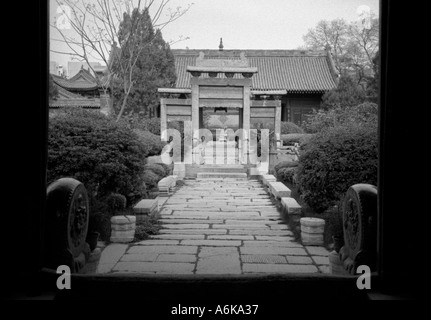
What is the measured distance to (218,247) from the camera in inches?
194

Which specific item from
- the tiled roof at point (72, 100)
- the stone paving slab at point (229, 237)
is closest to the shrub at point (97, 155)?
the stone paving slab at point (229, 237)

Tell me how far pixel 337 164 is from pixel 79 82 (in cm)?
2400

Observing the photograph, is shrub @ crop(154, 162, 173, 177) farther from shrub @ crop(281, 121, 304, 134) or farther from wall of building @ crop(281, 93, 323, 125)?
wall of building @ crop(281, 93, 323, 125)

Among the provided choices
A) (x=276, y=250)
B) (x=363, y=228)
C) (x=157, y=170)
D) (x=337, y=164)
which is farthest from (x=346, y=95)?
(x=363, y=228)

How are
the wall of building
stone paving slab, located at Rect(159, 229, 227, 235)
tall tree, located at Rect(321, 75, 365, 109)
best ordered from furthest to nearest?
the wall of building < tall tree, located at Rect(321, 75, 365, 109) < stone paving slab, located at Rect(159, 229, 227, 235)

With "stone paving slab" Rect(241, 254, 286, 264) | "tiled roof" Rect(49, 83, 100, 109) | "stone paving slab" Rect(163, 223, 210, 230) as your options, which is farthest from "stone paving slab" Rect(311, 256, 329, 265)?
"tiled roof" Rect(49, 83, 100, 109)

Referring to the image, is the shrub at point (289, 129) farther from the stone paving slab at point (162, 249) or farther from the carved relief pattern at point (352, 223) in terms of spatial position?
the carved relief pattern at point (352, 223)

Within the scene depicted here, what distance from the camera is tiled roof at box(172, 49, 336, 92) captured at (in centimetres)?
2570

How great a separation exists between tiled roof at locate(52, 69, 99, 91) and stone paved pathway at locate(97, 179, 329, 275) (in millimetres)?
18490

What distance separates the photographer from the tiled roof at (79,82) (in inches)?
990

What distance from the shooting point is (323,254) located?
470 cm
